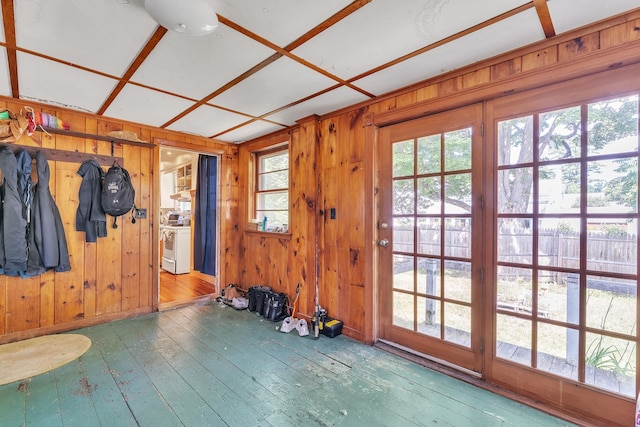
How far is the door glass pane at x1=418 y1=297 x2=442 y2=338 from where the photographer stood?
7.51 feet

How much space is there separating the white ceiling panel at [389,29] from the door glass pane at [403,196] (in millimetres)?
985

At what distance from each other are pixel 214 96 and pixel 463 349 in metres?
2.90

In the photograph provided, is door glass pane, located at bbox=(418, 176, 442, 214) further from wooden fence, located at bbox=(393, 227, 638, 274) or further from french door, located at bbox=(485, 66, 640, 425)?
french door, located at bbox=(485, 66, 640, 425)

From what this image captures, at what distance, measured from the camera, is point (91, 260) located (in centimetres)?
308

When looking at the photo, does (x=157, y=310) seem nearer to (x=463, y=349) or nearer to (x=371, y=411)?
(x=371, y=411)

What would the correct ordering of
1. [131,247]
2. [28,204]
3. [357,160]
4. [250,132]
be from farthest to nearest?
[250,132]
[131,247]
[357,160]
[28,204]

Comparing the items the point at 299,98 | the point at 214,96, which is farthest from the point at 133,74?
the point at 299,98

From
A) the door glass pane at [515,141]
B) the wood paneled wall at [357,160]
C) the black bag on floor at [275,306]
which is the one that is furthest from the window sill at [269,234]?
the door glass pane at [515,141]

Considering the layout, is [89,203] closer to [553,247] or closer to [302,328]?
[302,328]

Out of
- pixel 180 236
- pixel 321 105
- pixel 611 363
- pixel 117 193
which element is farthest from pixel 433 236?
pixel 180 236

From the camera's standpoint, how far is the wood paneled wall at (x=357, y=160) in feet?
5.44

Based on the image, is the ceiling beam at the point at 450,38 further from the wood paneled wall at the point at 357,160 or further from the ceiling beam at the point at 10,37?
the ceiling beam at the point at 10,37

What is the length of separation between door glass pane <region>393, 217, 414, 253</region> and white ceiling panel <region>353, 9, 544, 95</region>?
1.14m

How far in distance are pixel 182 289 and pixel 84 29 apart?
3693 millimetres
